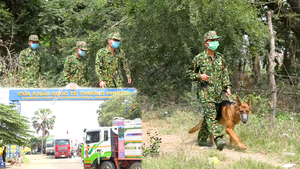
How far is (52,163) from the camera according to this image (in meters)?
2.68

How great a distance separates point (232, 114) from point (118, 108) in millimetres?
4333

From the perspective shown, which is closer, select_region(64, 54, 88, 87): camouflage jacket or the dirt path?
the dirt path

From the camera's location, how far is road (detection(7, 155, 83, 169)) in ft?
8.77

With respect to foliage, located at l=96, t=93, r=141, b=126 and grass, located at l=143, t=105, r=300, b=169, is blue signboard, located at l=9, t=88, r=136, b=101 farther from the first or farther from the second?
grass, located at l=143, t=105, r=300, b=169

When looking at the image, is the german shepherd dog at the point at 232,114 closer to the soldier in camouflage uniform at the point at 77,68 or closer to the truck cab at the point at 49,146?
the soldier in camouflage uniform at the point at 77,68

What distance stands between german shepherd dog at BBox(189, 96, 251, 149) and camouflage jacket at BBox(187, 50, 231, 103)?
0.97ft

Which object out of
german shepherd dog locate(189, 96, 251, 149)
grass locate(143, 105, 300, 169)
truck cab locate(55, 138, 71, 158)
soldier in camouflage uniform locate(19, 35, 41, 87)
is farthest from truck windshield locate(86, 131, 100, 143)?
soldier in camouflage uniform locate(19, 35, 41, 87)

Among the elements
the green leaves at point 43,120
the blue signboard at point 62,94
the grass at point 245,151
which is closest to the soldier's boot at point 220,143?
the grass at point 245,151

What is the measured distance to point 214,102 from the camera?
6.59 metres

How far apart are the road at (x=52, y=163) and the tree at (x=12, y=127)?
6.2 inches

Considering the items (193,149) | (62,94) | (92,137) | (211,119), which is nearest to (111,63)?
(211,119)

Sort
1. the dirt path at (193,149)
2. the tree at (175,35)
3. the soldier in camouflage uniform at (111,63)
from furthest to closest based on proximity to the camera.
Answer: the tree at (175,35) < the soldier in camouflage uniform at (111,63) < the dirt path at (193,149)

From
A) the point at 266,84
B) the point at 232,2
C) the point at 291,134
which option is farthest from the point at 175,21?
the point at 291,134

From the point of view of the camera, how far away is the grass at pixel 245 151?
5.59 meters
